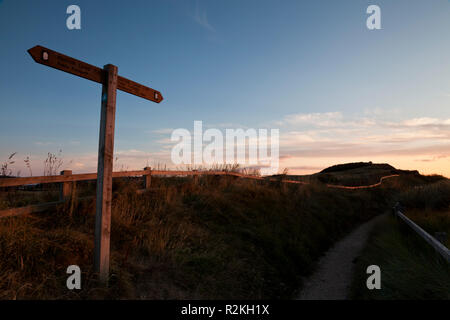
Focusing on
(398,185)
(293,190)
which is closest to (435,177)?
(398,185)

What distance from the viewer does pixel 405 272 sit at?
5887mm

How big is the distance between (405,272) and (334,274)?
1937mm

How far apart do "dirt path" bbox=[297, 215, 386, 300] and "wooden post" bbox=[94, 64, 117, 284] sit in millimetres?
4273

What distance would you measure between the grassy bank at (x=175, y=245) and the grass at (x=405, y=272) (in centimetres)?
151

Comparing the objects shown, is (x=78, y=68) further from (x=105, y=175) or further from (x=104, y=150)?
(x=105, y=175)

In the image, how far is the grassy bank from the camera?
4.38 m

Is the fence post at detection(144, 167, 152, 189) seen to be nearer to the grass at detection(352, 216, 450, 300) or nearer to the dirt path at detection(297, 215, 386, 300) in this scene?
the dirt path at detection(297, 215, 386, 300)

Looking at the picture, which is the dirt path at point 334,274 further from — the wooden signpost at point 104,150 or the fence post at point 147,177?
the fence post at point 147,177

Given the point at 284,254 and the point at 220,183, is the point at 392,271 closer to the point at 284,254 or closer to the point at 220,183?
the point at 284,254

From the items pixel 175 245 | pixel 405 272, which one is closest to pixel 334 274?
pixel 405 272

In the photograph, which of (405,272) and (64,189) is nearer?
(405,272)

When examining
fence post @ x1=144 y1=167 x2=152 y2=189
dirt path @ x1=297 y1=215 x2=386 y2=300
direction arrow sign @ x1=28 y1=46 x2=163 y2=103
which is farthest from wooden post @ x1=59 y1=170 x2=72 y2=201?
dirt path @ x1=297 y1=215 x2=386 y2=300

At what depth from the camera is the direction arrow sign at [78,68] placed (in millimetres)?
3963
